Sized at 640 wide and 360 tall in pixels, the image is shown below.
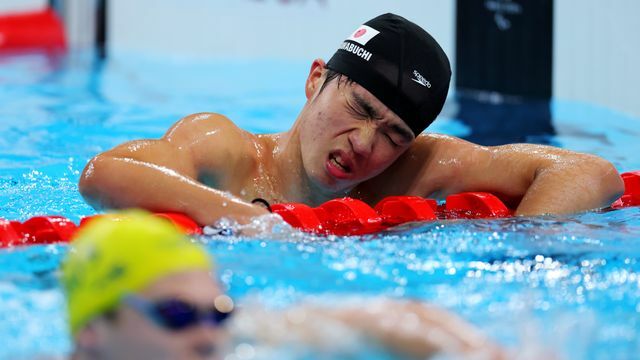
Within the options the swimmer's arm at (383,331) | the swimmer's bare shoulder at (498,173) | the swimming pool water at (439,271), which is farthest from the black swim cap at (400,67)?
the swimmer's arm at (383,331)

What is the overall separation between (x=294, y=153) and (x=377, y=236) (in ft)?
2.27

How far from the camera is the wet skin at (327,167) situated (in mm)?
3047

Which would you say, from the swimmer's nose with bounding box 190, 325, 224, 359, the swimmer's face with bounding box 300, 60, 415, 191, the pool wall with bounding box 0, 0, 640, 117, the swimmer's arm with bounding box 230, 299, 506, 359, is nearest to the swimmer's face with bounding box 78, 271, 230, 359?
the swimmer's nose with bounding box 190, 325, 224, 359

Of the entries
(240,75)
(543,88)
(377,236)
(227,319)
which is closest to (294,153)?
(377,236)

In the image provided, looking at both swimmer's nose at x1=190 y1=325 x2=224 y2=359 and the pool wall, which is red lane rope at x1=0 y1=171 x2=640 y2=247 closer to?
swimmer's nose at x1=190 y1=325 x2=224 y2=359

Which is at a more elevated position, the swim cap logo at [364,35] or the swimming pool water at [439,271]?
the swim cap logo at [364,35]

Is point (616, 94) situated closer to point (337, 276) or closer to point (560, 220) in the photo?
point (560, 220)

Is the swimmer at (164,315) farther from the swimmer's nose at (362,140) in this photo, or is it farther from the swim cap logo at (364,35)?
the swim cap logo at (364,35)

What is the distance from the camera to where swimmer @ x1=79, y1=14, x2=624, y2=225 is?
121 inches

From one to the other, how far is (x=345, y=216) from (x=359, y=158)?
196mm

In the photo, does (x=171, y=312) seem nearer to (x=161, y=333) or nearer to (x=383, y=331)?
(x=161, y=333)

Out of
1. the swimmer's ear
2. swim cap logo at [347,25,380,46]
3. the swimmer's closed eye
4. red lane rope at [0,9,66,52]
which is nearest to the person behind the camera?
the swimmer's closed eye

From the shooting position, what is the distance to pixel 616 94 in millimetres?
6762

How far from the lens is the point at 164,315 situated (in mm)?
1627
